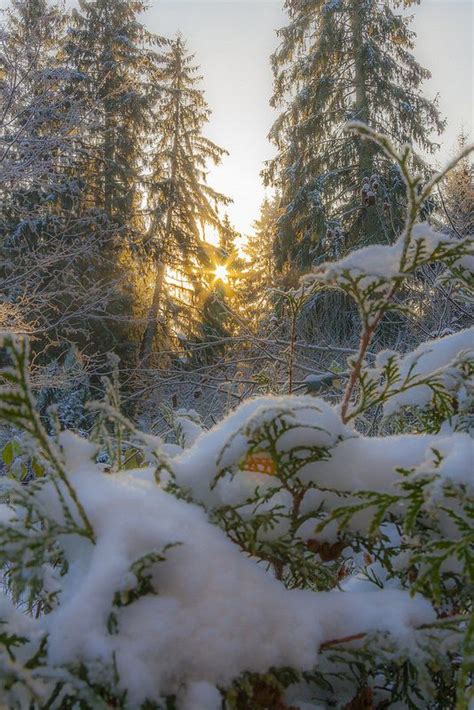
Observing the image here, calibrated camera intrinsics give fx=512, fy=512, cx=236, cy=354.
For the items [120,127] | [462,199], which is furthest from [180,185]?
[462,199]

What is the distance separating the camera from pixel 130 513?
23.3 inches

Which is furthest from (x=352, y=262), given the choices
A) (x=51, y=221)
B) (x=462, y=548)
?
(x=51, y=221)

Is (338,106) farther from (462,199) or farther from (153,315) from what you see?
(153,315)

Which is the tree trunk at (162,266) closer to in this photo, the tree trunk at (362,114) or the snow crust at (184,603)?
the tree trunk at (362,114)

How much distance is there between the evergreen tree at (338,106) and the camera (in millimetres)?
11172

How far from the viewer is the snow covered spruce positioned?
52 centimetres

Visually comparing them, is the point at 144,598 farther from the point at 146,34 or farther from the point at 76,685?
the point at 146,34

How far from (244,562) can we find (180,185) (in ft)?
48.8

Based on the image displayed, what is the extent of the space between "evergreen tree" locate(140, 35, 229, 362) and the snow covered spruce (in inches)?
490

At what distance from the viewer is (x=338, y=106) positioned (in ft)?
38.5

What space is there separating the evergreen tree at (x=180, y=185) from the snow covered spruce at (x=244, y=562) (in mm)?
12447

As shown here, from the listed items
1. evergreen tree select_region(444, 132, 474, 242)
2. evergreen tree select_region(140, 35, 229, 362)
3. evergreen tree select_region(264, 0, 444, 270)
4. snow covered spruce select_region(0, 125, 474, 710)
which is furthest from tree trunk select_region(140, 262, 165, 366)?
snow covered spruce select_region(0, 125, 474, 710)

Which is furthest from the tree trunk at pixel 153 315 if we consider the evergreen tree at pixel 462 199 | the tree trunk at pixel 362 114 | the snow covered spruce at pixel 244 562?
the snow covered spruce at pixel 244 562

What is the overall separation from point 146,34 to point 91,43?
5.31ft
